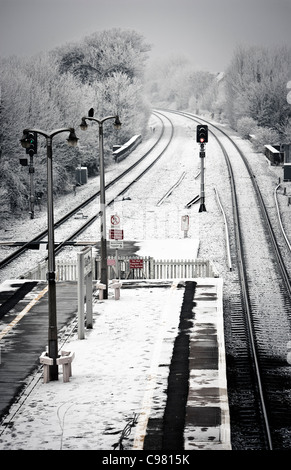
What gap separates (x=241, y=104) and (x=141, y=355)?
6549 cm

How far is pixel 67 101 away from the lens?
189 ft

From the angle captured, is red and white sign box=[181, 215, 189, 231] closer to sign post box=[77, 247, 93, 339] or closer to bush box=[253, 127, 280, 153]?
sign post box=[77, 247, 93, 339]

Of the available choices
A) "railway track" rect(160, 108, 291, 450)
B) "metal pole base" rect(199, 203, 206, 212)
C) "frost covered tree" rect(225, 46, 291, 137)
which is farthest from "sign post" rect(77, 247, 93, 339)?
"frost covered tree" rect(225, 46, 291, 137)

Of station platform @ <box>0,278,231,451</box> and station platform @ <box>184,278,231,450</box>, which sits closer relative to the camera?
station platform @ <box>184,278,231,450</box>

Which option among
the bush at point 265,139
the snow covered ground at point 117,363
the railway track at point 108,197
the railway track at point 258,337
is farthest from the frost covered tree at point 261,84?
the snow covered ground at point 117,363

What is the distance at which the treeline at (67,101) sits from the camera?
4622 centimetres

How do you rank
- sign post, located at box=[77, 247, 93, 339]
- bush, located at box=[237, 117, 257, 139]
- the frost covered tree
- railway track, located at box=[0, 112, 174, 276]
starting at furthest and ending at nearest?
bush, located at box=[237, 117, 257, 139], the frost covered tree, railway track, located at box=[0, 112, 174, 276], sign post, located at box=[77, 247, 93, 339]

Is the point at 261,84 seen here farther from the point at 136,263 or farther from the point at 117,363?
the point at 117,363

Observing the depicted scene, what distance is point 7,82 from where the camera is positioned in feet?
156

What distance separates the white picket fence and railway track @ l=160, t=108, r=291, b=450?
145cm

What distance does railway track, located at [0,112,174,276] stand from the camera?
3456cm

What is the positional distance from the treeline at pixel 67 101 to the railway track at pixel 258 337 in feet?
49.0

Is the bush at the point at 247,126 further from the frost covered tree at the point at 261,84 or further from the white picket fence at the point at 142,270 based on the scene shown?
the white picket fence at the point at 142,270

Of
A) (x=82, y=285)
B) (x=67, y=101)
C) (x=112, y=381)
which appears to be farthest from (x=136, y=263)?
(x=67, y=101)
